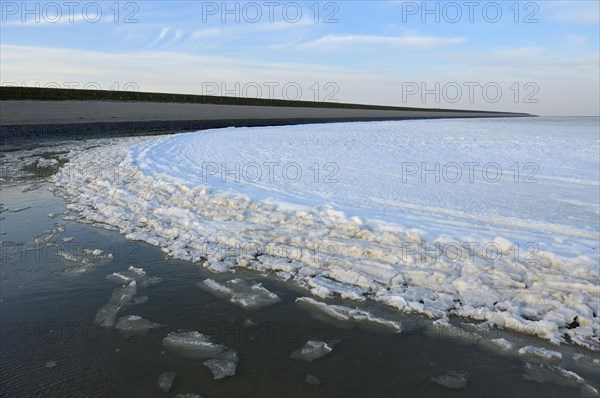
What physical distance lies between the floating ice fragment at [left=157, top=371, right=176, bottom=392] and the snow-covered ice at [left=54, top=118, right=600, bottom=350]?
1978 millimetres

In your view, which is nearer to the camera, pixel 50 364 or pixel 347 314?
pixel 50 364

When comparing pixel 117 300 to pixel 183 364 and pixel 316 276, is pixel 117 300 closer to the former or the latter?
pixel 183 364

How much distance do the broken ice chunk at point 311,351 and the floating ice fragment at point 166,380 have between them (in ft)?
3.22

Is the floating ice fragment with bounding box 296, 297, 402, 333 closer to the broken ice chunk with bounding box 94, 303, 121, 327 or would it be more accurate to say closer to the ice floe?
the ice floe

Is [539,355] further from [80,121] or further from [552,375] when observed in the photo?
[80,121]

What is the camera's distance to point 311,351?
12.4 ft

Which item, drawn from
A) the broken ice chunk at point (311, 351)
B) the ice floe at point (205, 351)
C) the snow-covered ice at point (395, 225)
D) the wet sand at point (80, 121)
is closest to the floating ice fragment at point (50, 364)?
the ice floe at point (205, 351)

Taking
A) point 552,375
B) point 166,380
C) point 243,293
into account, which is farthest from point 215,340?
point 552,375

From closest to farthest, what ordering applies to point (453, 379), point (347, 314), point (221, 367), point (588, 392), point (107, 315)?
point (588, 392) < point (453, 379) < point (221, 367) < point (107, 315) < point (347, 314)

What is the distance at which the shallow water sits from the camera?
329 cm

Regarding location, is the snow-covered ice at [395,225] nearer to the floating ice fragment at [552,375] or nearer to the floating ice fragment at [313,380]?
the floating ice fragment at [552,375]

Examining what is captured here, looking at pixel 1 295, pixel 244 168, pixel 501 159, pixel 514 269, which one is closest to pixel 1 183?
pixel 244 168

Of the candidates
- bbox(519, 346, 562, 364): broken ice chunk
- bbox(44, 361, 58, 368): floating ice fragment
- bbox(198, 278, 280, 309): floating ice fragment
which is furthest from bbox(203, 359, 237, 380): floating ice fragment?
bbox(519, 346, 562, 364): broken ice chunk

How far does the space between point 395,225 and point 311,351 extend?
11.2 ft
